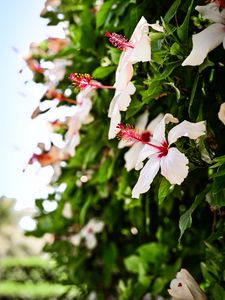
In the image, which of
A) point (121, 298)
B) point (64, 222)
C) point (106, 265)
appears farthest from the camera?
point (64, 222)

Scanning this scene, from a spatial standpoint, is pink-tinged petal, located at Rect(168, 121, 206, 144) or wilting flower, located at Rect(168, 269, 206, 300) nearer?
pink-tinged petal, located at Rect(168, 121, 206, 144)

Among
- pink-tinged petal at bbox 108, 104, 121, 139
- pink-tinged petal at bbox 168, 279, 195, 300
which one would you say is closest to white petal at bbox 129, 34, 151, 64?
pink-tinged petal at bbox 108, 104, 121, 139

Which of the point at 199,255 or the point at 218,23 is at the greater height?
the point at 218,23

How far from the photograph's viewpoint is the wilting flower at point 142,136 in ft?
4.23

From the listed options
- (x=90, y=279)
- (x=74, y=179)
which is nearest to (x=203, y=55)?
(x=74, y=179)

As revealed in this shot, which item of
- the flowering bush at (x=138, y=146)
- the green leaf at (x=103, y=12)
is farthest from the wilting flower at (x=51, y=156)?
the green leaf at (x=103, y=12)

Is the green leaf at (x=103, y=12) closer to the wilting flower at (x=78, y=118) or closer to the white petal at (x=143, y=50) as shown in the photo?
the wilting flower at (x=78, y=118)

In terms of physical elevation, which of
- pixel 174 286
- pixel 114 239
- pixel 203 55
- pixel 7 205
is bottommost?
pixel 7 205

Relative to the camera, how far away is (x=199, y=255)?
1.85 meters

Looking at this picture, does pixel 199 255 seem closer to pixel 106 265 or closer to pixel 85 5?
pixel 106 265

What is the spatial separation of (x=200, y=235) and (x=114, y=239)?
29.3 inches

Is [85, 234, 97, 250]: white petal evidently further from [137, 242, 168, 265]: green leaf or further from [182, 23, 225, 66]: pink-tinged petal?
[182, 23, 225, 66]: pink-tinged petal

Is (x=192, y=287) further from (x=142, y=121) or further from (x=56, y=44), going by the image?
(x=56, y=44)

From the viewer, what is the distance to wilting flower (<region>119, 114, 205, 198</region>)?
0.86 metres
